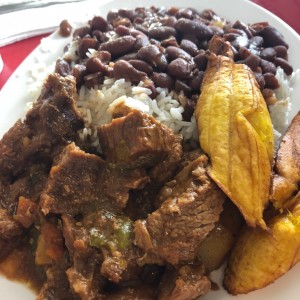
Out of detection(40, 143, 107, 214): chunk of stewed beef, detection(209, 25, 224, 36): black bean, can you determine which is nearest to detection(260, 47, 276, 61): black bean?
detection(209, 25, 224, 36): black bean

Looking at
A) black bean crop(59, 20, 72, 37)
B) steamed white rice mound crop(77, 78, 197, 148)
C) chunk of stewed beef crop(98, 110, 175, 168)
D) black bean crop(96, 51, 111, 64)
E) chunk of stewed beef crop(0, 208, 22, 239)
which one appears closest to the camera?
chunk of stewed beef crop(98, 110, 175, 168)

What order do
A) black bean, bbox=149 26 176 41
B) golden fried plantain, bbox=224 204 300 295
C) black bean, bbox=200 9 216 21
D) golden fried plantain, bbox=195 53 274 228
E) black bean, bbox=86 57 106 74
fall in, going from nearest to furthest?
golden fried plantain, bbox=224 204 300 295, golden fried plantain, bbox=195 53 274 228, black bean, bbox=86 57 106 74, black bean, bbox=149 26 176 41, black bean, bbox=200 9 216 21

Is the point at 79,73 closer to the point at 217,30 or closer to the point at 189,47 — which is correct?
the point at 189,47

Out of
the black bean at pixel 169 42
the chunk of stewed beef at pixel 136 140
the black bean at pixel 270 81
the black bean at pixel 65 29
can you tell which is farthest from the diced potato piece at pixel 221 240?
the black bean at pixel 65 29

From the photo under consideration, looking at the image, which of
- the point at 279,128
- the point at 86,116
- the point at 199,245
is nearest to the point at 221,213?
the point at 199,245

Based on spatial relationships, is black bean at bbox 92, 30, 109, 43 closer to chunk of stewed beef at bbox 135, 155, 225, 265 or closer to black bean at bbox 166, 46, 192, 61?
black bean at bbox 166, 46, 192, 61

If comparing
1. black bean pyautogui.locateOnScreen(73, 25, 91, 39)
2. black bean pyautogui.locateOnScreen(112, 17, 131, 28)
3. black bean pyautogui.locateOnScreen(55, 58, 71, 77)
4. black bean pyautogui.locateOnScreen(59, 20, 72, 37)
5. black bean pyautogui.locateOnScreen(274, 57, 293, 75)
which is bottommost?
black bean pyautogui.locateOnScreen(59, 20, 72, 37)

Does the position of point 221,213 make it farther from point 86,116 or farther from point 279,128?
point 86,116
